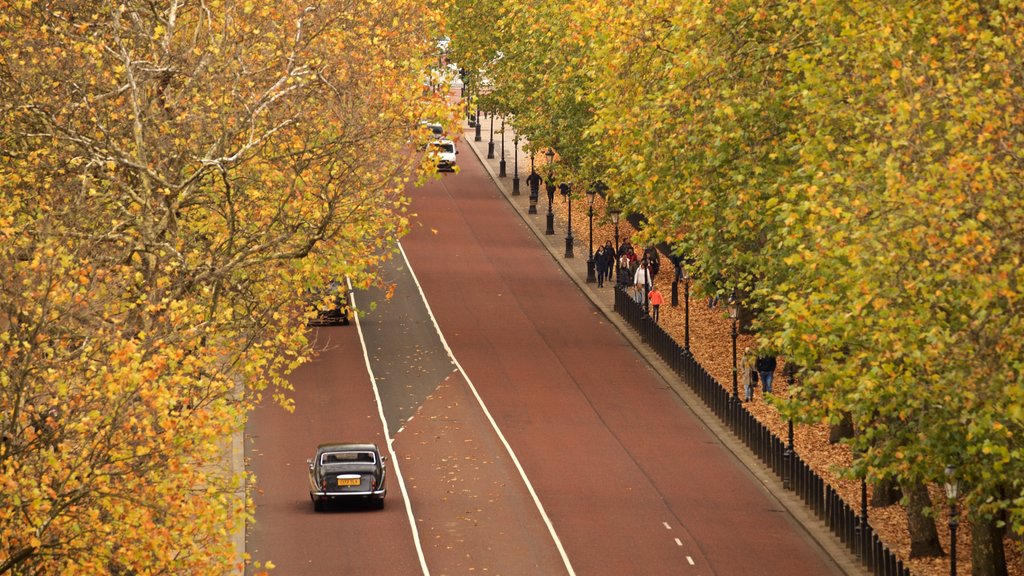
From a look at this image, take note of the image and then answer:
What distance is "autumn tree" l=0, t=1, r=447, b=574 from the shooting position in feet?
60.1

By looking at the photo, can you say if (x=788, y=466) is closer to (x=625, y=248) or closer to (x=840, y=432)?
(x=840, y=432)

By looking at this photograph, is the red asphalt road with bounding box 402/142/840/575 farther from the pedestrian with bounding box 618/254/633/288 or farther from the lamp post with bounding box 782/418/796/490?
the pedestrian with bounding box 618/254/633/288

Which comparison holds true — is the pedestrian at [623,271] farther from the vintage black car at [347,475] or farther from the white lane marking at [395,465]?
the vintage black car at [347,475]

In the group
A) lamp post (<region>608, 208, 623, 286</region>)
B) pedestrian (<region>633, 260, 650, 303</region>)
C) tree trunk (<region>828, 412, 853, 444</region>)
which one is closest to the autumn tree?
lamp post (<region>608, 208, 623, 286</region>)

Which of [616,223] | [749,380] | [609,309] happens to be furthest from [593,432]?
[616,223]

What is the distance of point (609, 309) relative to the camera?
5619 centimetres

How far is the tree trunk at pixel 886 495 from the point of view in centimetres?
3650

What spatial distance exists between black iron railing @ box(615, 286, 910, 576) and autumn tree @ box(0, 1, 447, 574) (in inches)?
401

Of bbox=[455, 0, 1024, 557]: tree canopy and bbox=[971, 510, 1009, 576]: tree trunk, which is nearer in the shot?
bbox=[455, 0, 1024, 557]: tree canopy

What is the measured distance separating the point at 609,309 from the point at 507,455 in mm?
16507

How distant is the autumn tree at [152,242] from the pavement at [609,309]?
10278 mm

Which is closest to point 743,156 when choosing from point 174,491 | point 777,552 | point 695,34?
point 695,34

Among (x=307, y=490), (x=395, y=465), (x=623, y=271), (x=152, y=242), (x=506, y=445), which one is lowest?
(x=307, y=490)

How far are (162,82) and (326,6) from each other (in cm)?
1004
